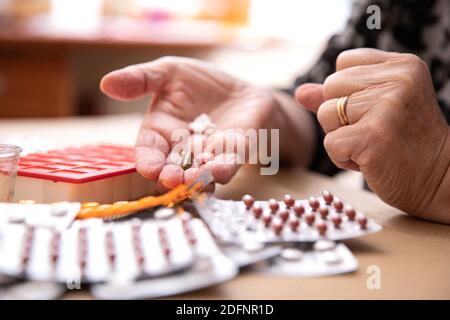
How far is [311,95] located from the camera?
625 mm

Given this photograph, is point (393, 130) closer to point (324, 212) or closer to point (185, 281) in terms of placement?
point (324, 212)

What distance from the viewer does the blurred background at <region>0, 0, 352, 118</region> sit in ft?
7.50

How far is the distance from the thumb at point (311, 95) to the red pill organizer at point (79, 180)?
0.18 m

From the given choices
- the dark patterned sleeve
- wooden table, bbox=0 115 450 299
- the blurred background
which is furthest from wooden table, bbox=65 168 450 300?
the blurred background

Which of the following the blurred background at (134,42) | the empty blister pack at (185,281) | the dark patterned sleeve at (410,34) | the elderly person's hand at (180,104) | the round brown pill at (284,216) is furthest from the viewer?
the blurred background at (134,42)

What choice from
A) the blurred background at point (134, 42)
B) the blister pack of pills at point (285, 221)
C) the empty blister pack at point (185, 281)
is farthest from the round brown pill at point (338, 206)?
the blurred background at point (134, 42)

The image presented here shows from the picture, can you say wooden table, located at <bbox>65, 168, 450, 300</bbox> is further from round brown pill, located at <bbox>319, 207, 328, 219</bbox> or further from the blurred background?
the blurred background

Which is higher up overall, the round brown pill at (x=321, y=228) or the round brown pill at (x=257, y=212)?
the round brown pill at (x=257, y=212)

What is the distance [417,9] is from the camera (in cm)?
88

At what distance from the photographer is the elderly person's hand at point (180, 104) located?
1.96 ft

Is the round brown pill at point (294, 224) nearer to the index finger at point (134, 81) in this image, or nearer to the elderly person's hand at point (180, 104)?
the elderly person's hand at point (180, 104)

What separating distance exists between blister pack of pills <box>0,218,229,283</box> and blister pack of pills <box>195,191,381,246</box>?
47mm

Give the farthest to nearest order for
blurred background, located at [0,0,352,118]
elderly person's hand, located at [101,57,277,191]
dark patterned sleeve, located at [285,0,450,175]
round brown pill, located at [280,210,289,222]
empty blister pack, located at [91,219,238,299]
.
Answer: blurred background, located at [0,0,352,118]
dark patterned sleeve, located at [285,0,450,175]
elderly person's hand, located at [101,57,277,191]
round brown pill, located at [280,210,289,222]
empty blister pack, located at [91,219,238,299]

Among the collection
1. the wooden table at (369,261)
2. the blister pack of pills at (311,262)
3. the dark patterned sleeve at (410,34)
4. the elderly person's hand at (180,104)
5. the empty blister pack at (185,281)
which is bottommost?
the wooden table at (369,261)
